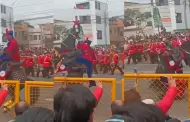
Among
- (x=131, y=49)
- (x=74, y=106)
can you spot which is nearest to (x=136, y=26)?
(x=131, y=49)

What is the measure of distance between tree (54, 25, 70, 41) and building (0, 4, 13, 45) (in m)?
1.42

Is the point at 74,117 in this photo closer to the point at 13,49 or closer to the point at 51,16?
the point at 51,16

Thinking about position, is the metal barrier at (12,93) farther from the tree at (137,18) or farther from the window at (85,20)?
the tree at (137,18)

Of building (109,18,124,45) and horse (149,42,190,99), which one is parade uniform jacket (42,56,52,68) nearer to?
building (109,18,124,45)

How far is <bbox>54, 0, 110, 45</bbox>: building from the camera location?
6621mm

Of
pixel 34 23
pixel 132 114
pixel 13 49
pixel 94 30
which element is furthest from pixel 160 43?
pixel 132 114

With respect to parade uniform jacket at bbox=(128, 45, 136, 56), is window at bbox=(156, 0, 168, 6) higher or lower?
higher

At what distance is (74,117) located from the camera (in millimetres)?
1893

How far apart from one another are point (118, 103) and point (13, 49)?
17.4ft

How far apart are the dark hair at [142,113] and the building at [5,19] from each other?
6162 millimetres

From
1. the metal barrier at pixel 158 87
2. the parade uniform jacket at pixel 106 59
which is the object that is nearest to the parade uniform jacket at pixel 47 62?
the parade uniform jacket at pixel 106 59

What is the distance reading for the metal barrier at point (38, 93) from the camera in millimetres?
5855

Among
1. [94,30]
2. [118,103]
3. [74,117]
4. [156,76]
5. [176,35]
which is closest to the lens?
[74,117]

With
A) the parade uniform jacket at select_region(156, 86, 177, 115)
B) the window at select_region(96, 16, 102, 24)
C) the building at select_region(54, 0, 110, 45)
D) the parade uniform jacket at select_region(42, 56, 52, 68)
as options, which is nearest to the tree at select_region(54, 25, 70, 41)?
the building at select_region(54, 0, 110, 45)
